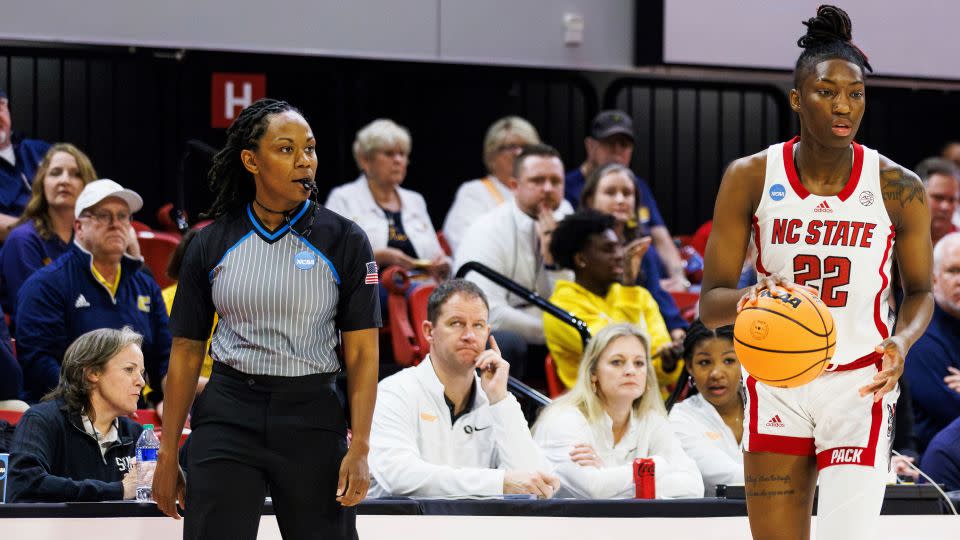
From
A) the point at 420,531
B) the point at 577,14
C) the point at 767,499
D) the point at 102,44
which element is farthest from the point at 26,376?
the point at 577,14

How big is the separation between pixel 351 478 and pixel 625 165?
491 centimetres

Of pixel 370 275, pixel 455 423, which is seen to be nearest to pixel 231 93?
pixel 455 423

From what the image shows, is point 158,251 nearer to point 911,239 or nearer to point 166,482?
point 166,482

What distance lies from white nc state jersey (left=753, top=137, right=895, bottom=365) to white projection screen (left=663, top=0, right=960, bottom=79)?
16.2 feet

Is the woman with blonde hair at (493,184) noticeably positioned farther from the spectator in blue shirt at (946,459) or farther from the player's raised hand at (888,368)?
the player's raised hand at (888,368)

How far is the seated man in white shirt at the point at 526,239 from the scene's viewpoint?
6.41m

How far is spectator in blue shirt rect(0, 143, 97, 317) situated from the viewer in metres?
5.86

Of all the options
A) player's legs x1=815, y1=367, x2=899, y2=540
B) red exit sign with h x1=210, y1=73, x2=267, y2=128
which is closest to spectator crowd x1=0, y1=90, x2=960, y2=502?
red exit sign with h x1=210, y1=73, x2=267, y2=128

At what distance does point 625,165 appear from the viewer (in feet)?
25.1

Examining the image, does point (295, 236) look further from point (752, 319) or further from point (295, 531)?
point (752, 319)

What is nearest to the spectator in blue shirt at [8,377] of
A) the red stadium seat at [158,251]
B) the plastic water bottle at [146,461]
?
the plastic water bottle at [146,461]

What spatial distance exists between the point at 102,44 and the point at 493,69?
2.40 m

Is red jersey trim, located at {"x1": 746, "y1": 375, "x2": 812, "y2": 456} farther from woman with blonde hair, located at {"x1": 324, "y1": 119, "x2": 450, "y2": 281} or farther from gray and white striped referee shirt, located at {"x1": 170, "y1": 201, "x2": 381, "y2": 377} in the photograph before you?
woman with blonde hair, located at {"x1": 324, "y1": 119, "x2": 450, "y2": 281}

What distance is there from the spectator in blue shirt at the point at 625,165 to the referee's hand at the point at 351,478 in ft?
→ 15.1
